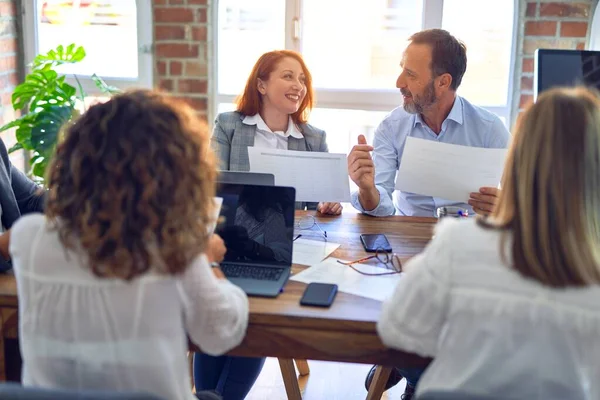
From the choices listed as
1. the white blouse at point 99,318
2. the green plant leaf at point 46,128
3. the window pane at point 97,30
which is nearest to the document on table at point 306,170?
the white blouse at point 99,318

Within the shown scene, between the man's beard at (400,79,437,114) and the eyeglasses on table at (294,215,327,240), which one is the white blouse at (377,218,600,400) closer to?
the eyeglasses on table at (294,215,327,240)

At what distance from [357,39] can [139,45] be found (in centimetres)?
101

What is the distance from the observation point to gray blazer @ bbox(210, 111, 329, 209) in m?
2.52

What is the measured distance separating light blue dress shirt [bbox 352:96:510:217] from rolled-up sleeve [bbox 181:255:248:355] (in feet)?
4.16

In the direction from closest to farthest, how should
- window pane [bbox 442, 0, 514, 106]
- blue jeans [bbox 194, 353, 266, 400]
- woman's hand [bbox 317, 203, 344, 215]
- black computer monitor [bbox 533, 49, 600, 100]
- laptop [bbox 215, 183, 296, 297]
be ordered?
laptop [bbox 215, 183, 296, 297]
blue jeans [bbox 194, 353, 266, 400]
woman's hand [bbox 317, 203, 344, 215]
black computer monitor [bbox 533, 49, 600, 100]
window pane [bbox 442, 0, 514, 106]

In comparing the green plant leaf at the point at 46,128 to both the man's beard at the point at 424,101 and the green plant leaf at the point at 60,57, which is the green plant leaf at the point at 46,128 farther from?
the man's beard at the point at 424,101

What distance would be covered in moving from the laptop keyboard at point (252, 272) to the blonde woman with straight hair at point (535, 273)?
54 centimetres

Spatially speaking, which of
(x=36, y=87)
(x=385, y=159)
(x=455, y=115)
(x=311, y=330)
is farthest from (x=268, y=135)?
(x=311, y=330)

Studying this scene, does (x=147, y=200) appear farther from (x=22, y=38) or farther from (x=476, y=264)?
(x=22, y=38)

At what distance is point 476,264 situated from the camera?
1.17 meters

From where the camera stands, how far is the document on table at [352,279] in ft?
5.22

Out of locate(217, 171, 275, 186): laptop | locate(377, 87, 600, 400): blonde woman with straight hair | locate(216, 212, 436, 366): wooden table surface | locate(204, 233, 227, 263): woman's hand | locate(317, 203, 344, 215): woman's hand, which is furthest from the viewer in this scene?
locate(317, 203, 344, 215): woman's hand

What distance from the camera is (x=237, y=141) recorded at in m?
2.53

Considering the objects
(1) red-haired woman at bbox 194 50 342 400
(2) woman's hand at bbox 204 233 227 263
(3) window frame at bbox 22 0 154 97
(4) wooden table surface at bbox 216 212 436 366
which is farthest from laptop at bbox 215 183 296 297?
(3) window frame at bbox 22 0 154 97
